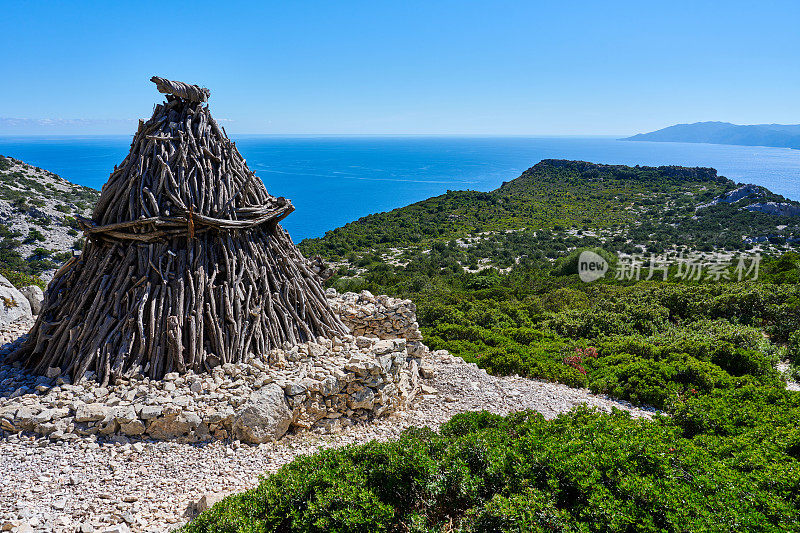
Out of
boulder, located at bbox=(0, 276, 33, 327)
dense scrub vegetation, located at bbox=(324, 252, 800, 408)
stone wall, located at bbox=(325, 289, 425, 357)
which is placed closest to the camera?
boulder, located at bbox=(0, 276, 33, 327)

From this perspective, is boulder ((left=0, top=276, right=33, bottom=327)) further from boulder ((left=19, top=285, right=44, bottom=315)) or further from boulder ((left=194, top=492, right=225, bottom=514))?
boulder ((left=194, top=492, right=225, bottom=514))

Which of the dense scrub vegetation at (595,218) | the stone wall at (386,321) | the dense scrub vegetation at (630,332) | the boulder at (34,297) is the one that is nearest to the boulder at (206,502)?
the stone wall at (386,321)

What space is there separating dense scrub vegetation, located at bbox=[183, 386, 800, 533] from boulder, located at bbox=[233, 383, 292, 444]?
1386 millimetres

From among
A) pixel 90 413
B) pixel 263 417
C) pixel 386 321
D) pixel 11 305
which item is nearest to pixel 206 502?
pixel 263 417

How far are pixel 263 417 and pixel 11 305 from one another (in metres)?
8.56

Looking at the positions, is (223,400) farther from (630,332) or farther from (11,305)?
(630,332)

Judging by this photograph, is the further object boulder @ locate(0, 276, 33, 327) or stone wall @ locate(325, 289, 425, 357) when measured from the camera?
stone wall @ locate(325, 289, 425, 357)

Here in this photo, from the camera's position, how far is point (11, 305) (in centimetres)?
1141

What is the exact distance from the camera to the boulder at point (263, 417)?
7.58 metres

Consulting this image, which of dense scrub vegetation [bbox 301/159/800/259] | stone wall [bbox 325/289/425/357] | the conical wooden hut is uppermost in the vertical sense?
the conical wooden hut

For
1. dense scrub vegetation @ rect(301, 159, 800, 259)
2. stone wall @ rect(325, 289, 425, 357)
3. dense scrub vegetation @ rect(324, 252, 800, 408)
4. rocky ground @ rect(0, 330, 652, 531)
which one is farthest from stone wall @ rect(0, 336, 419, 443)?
dense scrub vegetation @ rect(301, 159, 800, 259)

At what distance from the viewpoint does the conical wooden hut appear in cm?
828

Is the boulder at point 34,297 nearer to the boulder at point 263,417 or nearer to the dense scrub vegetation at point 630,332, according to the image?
the boulder at point 263,417

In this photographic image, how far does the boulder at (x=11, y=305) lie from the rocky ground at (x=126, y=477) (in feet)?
18.8
